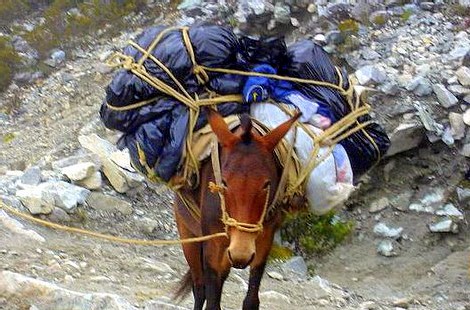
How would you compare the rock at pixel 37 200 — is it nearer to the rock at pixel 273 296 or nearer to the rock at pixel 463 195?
the rock at pixel 273 296

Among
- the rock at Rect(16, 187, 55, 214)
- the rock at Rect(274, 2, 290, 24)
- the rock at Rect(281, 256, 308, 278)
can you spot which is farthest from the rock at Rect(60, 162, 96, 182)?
the rock at Rect(274, 2, 290, 24)

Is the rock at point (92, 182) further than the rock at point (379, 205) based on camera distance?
No

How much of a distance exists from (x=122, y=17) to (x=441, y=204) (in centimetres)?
710

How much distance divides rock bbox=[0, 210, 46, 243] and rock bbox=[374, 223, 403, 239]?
110 inches

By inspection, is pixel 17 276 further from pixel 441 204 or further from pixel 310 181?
pixel 441 204

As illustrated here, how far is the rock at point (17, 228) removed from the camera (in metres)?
5.76

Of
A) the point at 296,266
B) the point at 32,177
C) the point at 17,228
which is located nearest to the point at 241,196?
the point at 17,228

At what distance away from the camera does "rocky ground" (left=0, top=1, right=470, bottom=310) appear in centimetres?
527

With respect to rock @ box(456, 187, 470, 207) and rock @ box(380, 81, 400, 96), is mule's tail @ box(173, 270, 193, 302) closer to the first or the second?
rock @ box(456, 187, 470, 207)

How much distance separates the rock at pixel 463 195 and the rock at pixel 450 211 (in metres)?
0.09

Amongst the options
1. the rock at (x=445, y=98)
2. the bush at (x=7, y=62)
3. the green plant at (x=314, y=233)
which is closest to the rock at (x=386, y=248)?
the green plant at (x=314, y=233)

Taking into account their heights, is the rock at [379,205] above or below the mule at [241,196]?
below

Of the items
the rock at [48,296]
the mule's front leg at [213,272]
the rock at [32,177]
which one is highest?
the mule's front leg at [213,272]

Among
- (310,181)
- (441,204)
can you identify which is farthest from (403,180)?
(310,181)
